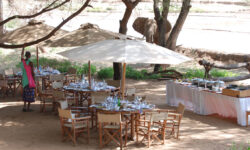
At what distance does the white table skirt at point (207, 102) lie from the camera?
31.5ft

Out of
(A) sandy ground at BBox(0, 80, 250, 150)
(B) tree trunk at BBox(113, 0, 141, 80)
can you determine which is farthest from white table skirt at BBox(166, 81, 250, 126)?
(B) tree trunk at BBox(113, 0, 141, 80)

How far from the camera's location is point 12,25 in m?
33.0

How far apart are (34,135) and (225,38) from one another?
80.4 feet

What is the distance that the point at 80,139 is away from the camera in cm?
837

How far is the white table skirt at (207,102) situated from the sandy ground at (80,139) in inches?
8.8

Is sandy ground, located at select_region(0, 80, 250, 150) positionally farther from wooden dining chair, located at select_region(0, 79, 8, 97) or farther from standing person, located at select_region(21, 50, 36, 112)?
wooden dining chair, located at select_region(0, 79, 8, 97)

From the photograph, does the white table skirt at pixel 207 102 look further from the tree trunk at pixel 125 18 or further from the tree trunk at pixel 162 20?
the tree trunk at pixel 162 20

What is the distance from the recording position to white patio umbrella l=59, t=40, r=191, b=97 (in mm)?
7887

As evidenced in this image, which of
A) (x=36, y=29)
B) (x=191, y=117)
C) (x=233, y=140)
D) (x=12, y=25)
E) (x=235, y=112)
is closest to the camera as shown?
(x=233, y=140)

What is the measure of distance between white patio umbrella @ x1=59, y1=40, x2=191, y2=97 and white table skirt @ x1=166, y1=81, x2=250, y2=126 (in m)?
2.26

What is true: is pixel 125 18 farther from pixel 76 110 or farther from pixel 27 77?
pixel 76 110

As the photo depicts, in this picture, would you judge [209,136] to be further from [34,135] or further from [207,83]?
[34,135]

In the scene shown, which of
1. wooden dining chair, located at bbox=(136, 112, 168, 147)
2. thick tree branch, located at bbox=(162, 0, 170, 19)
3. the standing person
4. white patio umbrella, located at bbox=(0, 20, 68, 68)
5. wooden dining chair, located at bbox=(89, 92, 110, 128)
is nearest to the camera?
wooden dining chair, located at bbox=(136, 112, 168, 147)

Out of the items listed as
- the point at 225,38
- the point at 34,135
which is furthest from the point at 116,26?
the point at 34,135
